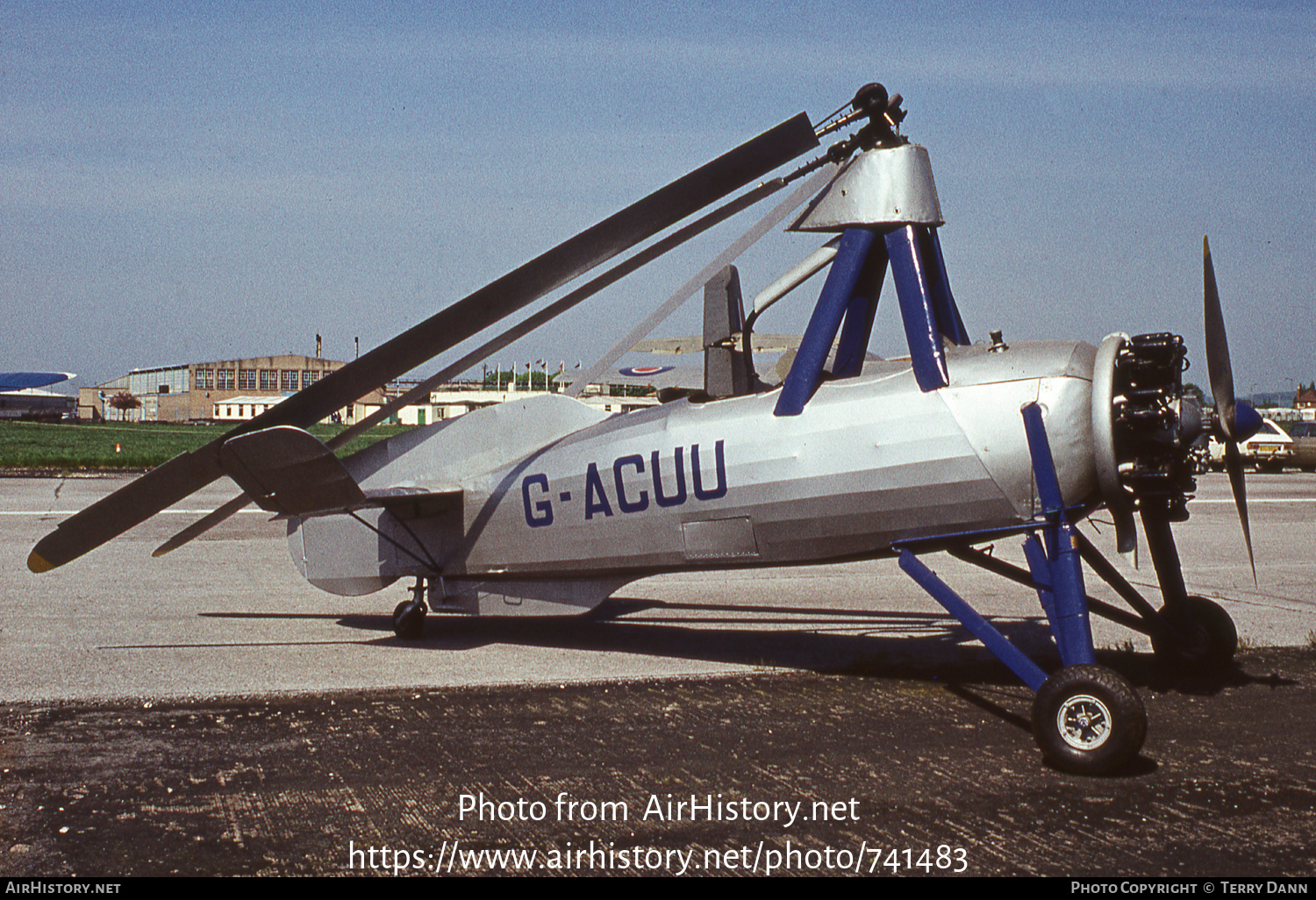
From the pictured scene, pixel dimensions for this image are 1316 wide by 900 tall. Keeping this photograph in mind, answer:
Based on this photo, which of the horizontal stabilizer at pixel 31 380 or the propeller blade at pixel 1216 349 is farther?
the horizontal stabilizer at pixel 31 380

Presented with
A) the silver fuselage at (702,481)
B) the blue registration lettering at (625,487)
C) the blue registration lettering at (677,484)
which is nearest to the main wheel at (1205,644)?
the silver fuselage at (702,481)

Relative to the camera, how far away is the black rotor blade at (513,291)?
7.42 meters

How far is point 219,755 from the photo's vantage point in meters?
6.18

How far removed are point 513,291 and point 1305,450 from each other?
123ft

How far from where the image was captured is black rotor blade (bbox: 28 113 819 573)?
7418 millimetres

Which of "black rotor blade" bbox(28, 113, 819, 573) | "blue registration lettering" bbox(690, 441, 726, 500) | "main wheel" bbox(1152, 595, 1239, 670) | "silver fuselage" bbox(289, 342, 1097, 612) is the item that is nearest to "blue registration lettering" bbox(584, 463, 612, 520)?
"silver fuselage" bbox(289, 342, 1097, 612)

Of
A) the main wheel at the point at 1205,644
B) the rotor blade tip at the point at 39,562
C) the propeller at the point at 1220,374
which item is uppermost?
the propeller at the point at 1220,374

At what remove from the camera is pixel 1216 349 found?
745 cm

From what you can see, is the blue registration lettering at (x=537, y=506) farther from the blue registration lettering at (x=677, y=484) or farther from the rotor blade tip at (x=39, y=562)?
the rotor blade tip at (x=39, y=562)

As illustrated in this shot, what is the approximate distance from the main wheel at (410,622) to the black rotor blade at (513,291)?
105 inches

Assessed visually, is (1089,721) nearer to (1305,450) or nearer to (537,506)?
(537,506)

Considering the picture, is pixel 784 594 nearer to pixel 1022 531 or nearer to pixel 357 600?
pixel 357 600

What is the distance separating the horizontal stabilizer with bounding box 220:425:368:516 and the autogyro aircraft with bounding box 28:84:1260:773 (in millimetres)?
20
